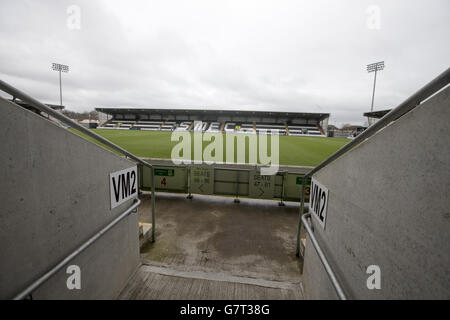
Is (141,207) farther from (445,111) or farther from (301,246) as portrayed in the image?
(445,111)

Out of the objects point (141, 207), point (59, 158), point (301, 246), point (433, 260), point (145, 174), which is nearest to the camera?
point (433, 260)

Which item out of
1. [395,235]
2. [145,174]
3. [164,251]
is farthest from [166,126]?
[395,235]

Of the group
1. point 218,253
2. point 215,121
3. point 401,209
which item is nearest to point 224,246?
point 218,253

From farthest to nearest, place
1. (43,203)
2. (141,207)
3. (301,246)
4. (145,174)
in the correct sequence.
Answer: (145,174) < (141,207) < (301,246) < (43,203)

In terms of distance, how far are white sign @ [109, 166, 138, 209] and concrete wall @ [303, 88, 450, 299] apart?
2586mm

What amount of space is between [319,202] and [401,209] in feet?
4.45

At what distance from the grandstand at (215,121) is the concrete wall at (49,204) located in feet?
145

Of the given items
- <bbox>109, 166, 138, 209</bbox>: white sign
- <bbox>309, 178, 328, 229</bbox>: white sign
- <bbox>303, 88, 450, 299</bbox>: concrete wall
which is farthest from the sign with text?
<bbox>303, 88, 450, 299</bbox>: concrete wall

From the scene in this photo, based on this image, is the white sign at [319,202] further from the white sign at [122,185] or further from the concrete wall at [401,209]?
the white sign at [122,185]

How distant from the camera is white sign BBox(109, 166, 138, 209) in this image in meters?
2.41

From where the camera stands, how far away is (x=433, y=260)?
2.98 ft

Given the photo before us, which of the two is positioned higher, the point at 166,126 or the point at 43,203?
the point at 166,126

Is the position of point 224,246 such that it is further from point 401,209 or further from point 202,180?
point 401,209
